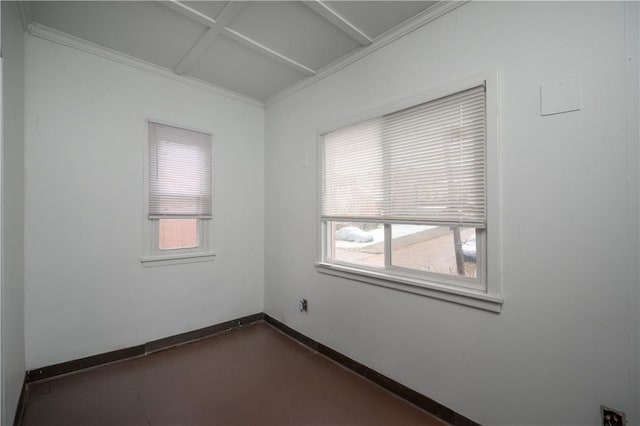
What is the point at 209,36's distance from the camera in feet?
7.12

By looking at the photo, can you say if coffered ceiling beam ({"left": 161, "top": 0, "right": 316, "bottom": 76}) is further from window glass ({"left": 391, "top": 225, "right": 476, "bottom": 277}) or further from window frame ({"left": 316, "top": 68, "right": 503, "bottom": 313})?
window glass ({"left": 391, "top": 225, "right": 476, "bottom": 277})

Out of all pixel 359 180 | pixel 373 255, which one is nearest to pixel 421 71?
pixel 359 180

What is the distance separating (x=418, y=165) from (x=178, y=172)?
7.85 ft

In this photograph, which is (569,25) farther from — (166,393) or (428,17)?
(166,393)

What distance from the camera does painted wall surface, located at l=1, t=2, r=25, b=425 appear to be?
1445mm

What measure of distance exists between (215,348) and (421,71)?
10.3 ft

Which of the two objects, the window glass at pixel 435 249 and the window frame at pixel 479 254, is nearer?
the window frame at pixel 479 254

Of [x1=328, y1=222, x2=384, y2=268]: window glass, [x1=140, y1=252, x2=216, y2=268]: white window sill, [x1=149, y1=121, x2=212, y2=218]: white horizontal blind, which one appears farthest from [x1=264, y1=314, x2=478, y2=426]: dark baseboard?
[x1=149, y1=121, x2=212, y2=218]: white horizontal blind

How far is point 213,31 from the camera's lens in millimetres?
2109

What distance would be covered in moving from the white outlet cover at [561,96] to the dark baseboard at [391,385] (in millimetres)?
1917

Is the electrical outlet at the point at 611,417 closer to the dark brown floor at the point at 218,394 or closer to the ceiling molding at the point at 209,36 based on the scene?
the dark brown floor at the point at 218,394

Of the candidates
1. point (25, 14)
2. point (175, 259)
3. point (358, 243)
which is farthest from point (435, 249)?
point (25, 14)

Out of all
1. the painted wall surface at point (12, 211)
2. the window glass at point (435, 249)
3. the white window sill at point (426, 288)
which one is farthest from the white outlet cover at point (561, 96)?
the painted wall surface at point (12, 211)

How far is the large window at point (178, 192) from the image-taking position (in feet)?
8.81
